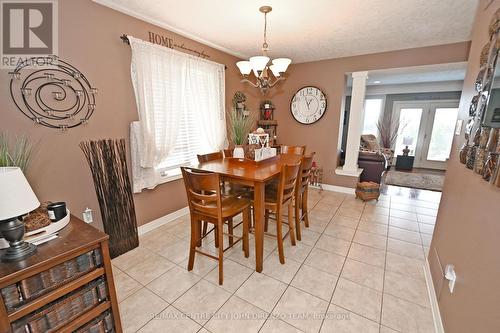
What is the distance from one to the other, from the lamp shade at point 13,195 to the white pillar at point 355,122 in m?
4.37

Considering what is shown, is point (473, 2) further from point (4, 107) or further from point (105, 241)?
point (4, 107)

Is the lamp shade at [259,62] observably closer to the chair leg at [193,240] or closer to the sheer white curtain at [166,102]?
the sheer white curtain at [166,102]

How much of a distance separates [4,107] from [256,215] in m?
2.18

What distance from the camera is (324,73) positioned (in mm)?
4133

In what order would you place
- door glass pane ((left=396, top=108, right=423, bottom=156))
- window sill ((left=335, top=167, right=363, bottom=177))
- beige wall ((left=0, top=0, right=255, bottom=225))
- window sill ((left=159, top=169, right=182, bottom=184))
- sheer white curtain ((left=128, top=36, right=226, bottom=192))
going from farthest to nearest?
door glass pane ((left=396, top=108, right=423, bottom=156)), window sill ((left=335, top=167, right=363, bottom=177)), window sill ((left=159, top=169, right=182, bottom=184)), sheer white curtain ((left=128, top=36, right=226, bottom=192)), beige wall ((left=0, top=0, right=255, bottom=225))

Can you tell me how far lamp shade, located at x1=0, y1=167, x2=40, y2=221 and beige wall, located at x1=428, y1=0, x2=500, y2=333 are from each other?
2.17 metres

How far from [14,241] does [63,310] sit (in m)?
0.44

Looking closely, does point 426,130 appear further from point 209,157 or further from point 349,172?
point 209,157

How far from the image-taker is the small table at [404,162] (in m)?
6.72

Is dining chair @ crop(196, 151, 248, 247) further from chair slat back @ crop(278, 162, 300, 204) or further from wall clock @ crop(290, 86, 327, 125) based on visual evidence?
wall clock @ crop(290, 86, 327, 125)

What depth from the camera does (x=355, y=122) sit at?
4078 millimetres

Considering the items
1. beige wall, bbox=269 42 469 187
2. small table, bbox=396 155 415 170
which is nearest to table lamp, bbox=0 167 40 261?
beige wall, bbox=269 42 469 187

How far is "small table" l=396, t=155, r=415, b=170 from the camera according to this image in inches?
265

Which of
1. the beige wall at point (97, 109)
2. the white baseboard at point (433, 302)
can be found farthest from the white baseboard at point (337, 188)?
the beige wall at point (97, 109)
